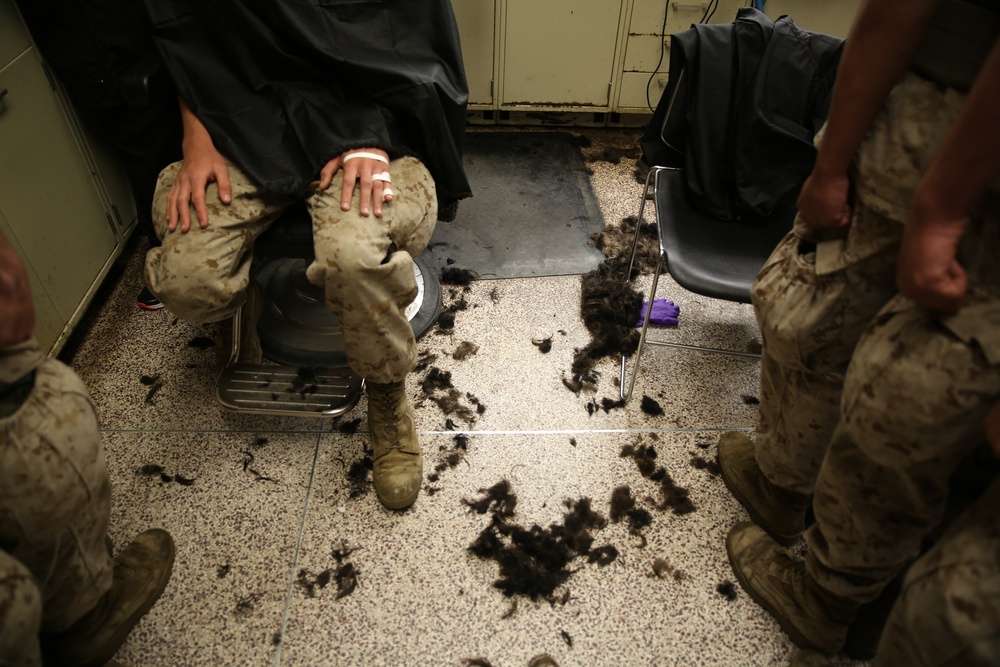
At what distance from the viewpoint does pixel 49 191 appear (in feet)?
6.13

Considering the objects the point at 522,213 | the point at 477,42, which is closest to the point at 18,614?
the point at 522,213

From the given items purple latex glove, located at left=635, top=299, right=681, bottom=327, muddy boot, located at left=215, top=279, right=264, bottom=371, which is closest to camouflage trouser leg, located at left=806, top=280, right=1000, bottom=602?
purple latex glove, located at left=635, top=299, right=681, bottom=327

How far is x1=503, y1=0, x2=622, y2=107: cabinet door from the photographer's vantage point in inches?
114

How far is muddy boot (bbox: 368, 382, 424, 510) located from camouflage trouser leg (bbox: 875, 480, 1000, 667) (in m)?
1.09

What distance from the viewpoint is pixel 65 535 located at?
111 centimetres

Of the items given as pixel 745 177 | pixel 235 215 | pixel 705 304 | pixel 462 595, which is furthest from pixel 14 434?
pixel 705 304

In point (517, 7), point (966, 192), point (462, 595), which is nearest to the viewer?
point (966, 192)

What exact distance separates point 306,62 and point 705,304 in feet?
5.08

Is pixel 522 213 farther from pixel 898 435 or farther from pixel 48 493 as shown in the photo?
pixel 48 493

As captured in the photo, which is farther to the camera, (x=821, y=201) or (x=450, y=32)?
(x=450, y=32)

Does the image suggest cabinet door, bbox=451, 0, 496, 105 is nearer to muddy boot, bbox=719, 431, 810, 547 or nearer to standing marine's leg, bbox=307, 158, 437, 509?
standing marine's leg, bbox=307, 158, 437, 509

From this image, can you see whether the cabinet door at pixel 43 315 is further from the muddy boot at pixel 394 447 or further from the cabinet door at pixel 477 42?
the cabinet door at pixel 477 42

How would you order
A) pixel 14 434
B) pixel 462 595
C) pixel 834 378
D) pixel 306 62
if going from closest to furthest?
1. pixel 14 434
2. pixel 834 378
3. pixel 462 595
4. pixel 306 62

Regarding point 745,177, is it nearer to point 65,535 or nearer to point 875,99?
point 875,99
